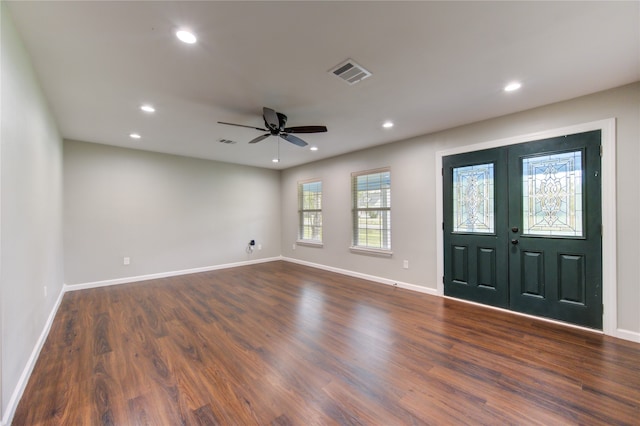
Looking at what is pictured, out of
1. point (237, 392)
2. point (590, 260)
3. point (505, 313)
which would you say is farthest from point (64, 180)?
point (590, 260)

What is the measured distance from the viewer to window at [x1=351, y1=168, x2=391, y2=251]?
4840 millimetres

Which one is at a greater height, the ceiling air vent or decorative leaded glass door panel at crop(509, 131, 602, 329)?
the ceiling air vent

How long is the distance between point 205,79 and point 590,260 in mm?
4427

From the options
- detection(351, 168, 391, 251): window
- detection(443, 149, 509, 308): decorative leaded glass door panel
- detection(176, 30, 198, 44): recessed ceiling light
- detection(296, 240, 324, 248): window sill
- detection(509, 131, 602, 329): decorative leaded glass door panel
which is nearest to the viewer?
detection(176, 30, 198, 44): recessed ceiling light

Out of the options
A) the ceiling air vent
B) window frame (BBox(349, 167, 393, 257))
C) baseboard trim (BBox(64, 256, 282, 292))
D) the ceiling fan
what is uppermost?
the ceiling air vent

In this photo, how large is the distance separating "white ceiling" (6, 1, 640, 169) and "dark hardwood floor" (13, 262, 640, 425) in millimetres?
2572

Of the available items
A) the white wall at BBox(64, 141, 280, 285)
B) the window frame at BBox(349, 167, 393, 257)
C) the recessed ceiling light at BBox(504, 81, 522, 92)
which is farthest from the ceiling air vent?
the white wall at BBox(64, 141, 280, 285)

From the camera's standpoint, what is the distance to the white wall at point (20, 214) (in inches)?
63.7

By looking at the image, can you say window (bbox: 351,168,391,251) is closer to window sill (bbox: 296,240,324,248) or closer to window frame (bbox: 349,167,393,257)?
window frame (bbox: 349,167,393,257)

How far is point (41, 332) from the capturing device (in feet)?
8.50

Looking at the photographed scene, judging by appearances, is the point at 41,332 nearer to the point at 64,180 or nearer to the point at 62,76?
the point at 62,76

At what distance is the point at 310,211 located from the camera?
6.54 m

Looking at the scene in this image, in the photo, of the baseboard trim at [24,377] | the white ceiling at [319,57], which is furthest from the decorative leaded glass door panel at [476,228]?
the baseboard trim at [24,377]

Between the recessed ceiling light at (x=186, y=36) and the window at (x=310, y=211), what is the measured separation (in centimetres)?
442
